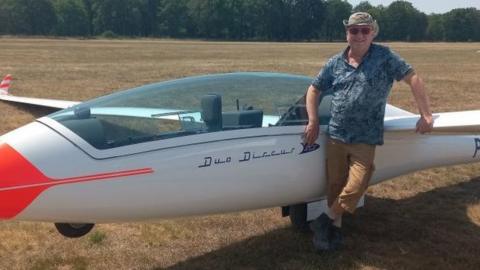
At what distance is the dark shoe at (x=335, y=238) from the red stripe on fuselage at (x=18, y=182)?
7.72 feet

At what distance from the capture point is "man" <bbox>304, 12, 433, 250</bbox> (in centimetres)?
424

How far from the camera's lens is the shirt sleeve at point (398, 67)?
4.23 meters

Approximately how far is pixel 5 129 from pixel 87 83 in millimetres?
8010

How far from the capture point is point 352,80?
429cm

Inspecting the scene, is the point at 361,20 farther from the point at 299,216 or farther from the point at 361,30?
the point at 299,216

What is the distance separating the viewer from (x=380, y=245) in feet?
16.4

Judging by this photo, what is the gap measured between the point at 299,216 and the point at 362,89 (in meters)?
1.55

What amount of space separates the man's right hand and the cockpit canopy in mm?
191

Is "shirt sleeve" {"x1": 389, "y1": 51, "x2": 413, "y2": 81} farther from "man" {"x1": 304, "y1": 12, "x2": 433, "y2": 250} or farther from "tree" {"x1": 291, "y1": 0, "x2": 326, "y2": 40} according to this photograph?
"tree" {"x1": 291, "y1": 0, "x2": 326, "y2": 40}

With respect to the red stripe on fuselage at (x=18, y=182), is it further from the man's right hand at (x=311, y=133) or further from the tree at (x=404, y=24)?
the tree at (x=404, y=24)

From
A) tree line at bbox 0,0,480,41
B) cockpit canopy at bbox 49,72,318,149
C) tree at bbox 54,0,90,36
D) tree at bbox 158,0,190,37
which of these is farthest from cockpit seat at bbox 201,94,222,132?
tree at bbox 158,0,190,37

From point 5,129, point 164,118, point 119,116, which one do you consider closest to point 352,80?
point 164,118

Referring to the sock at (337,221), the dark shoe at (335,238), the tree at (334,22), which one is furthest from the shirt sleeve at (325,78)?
the tree at (334,22)

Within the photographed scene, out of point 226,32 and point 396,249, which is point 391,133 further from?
point 226,32
